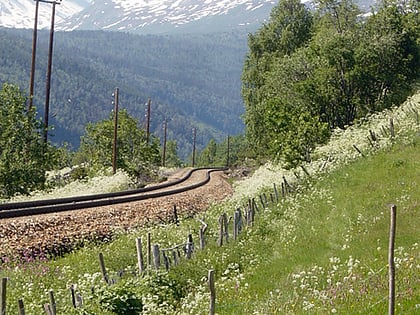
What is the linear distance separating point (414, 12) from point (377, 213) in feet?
124

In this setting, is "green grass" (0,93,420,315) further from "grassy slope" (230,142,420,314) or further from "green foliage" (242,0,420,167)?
"green foliage" (242,0,420,167)

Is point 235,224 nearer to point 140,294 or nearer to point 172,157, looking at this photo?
point 140,294

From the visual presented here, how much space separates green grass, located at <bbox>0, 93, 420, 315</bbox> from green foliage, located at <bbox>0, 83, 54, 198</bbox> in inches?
706

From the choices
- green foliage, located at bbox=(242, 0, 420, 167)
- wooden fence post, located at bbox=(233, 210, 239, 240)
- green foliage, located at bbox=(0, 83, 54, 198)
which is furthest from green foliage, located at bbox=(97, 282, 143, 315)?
green foliage, located at bbox=(0, 83, 54, 198)

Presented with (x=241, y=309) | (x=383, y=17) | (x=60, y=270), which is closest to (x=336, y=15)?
(x=383, y=17)

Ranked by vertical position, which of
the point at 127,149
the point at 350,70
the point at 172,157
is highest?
the point at 350,70

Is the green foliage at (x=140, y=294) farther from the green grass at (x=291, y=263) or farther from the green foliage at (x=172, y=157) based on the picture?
the green foliage at (x=172, y=157)

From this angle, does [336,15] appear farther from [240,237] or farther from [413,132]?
[240,237]

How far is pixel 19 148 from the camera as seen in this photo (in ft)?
131

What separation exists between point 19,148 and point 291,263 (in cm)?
2848

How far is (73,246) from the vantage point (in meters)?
20.2

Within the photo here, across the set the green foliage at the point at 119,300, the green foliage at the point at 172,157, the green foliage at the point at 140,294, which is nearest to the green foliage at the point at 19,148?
the green foliage at the point at 140,294

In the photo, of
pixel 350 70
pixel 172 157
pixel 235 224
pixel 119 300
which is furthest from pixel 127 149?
pixel 172 157

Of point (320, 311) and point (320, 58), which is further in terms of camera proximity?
point (320, 58)
